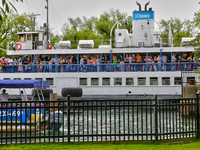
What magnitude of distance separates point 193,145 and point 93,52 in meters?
29.0

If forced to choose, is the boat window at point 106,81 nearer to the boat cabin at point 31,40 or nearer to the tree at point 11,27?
the boat cabin at point 31,40

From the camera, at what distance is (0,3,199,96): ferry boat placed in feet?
122

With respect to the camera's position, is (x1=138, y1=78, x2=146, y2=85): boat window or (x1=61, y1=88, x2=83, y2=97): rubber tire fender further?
(x1=138, y1=78, x2=146, y2=85): boat window

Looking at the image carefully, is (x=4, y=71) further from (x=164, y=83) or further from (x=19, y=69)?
(x=164, y=83)

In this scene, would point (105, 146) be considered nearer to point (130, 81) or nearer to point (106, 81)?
point (130, 81)

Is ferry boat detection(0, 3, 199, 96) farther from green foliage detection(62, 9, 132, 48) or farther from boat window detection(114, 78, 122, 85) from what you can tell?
green foliage detection(62, 9, 132, 48)

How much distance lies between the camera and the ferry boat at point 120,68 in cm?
3728

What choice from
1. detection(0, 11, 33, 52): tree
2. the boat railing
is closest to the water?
the boat railing

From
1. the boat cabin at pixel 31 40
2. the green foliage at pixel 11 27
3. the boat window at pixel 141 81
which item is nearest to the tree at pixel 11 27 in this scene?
the green foliage at pixel 11 27

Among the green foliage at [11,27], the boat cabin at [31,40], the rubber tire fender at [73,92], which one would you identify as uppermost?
the green foliage at [11,27]

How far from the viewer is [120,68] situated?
38062 mm

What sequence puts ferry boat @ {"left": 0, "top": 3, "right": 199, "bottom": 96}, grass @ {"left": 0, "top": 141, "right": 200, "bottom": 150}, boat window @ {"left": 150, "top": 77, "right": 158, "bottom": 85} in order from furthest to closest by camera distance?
boat window @ {"left": 150, "top": 77, "right": 158, "bottom": 85}, ferry boat @ {"left": 0, "top": 3, "right": 199, "bottom": 96}, grass @ {"left": 0, "top": 141, "right": 200, "bottom": 150}

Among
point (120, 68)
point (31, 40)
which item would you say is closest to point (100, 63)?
point (120, 68)

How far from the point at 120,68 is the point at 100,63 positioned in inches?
89.3
